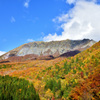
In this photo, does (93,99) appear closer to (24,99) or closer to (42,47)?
(24,99)

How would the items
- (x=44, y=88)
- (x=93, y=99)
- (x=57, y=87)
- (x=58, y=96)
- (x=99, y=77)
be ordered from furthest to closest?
(x=44, y=88) < (x=57, y=87) < (x=58, y=96) < (x=99, y=77) < (x=93, y=99)

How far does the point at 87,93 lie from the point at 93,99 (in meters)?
0.68

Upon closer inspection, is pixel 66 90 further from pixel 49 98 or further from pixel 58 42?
pixel 58 42

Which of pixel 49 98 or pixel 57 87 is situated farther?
pixel 57 87

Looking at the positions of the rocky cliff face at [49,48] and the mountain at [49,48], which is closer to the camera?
the mountain at [49,48]

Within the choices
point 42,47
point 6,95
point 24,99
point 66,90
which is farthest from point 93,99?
point 42,47

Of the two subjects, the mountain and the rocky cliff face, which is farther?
the rocky cliff face

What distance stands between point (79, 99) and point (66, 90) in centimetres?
296

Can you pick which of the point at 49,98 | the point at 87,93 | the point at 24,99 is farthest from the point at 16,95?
the point at 87,93

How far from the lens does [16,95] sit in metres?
9.38

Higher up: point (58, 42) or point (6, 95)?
point (58, 42)

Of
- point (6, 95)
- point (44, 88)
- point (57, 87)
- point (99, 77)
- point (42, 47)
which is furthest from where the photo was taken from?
point (42, 47)

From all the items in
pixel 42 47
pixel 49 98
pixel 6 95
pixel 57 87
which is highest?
pixel 42 47

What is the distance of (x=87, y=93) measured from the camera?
8922 millimetres
